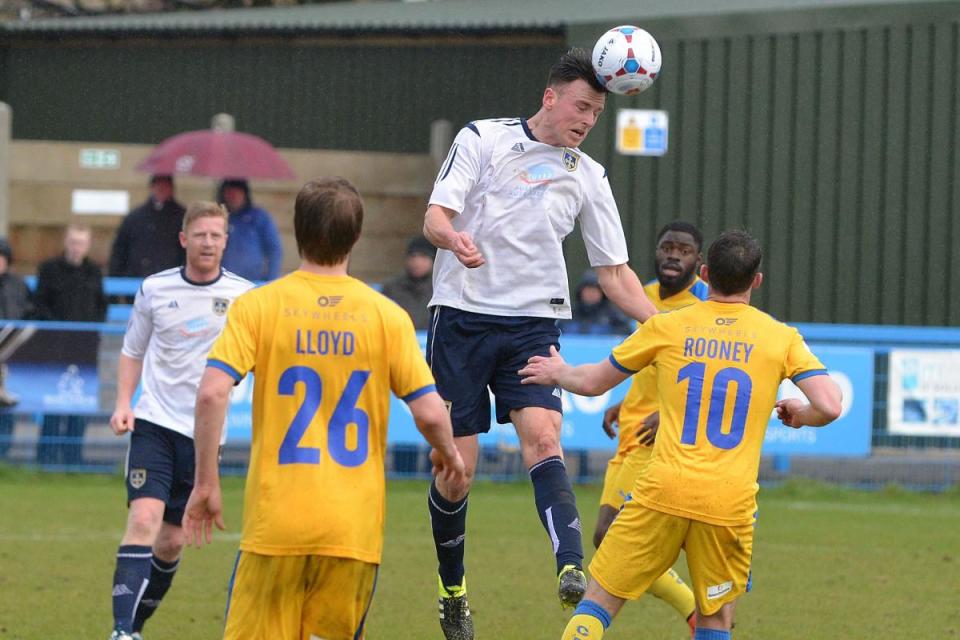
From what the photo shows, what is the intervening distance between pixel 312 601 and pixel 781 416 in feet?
7.04

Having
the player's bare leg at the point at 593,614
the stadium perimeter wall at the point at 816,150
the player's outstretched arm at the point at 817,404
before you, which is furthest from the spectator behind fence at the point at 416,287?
the player's outstretched arm at the point at 817,404

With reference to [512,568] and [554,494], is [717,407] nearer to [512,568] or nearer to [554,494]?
[554,494]

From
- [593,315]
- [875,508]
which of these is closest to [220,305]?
[593,315]

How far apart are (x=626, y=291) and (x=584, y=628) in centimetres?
192

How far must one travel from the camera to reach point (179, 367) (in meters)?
7.71

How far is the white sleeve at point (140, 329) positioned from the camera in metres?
7.73

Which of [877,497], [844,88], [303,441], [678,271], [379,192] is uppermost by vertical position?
[844,88]

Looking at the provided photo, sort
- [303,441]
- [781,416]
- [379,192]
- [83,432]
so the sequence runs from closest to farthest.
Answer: [303,441]
[781,416]
[83,432]
[379,192]

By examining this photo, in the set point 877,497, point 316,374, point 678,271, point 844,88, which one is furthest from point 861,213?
point 316,374

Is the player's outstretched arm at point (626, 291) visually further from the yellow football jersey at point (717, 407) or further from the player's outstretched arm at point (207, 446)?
the player's outstretched arm at point (207, 446)

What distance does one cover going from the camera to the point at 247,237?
14258mm

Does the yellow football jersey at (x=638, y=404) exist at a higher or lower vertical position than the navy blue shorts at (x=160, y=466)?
higher

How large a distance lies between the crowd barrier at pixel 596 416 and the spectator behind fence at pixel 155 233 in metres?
0.90

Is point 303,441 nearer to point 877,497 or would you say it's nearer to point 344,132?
point 877,497
